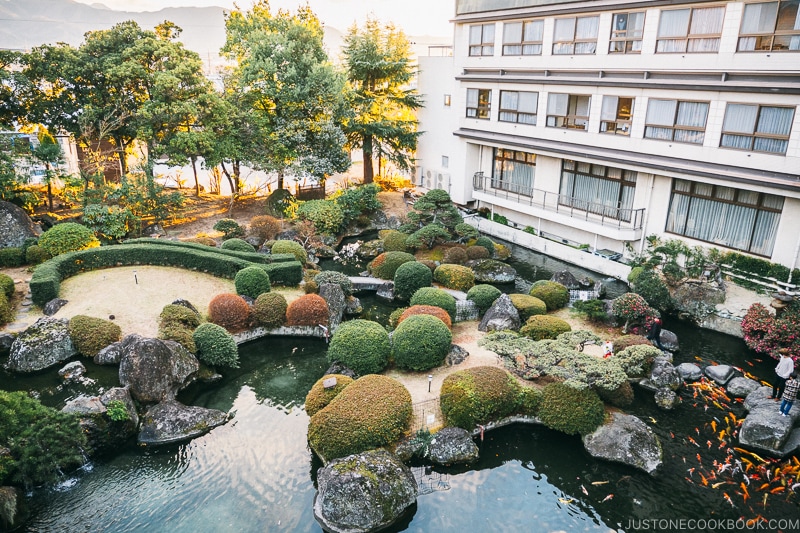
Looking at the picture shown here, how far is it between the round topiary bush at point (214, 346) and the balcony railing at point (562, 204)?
18.3 meters

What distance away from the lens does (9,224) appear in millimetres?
25641

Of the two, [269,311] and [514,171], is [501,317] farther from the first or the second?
[514,171]

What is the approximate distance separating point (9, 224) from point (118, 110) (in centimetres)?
846

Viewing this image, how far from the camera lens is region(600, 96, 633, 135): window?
25.2 meters

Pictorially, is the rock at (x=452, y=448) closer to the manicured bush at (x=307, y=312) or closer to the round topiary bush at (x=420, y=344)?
the round topiary bush at (x=420, y=344)

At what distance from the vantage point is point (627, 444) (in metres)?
13.9

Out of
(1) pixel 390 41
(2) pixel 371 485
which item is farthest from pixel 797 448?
(1) pixel 390 41

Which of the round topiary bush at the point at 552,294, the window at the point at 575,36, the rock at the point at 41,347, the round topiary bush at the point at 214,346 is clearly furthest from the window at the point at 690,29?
the rock at the point at 41,347

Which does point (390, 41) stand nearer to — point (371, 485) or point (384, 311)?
point (384, 311)

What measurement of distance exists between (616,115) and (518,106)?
643 cm

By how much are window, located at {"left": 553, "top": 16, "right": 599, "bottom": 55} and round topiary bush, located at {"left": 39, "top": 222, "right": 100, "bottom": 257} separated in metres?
25.3

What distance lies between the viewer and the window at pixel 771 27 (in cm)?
1922

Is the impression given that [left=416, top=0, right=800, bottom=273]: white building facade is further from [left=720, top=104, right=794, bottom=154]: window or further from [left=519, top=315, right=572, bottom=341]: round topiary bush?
[left=519, top=315, right=572, bottom=341]: round topiary bush

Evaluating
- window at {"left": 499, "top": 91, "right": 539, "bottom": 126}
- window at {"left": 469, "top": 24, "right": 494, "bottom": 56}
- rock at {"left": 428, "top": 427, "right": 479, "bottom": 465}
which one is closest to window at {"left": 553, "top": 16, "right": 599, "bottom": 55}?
window at {"left": 499, "top": 91, "right": 539, "bottom": 126}
